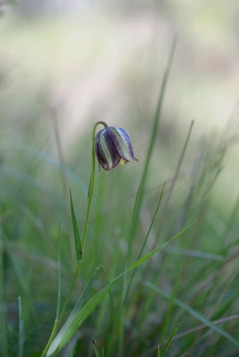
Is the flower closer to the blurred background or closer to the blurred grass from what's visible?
the blurred grass

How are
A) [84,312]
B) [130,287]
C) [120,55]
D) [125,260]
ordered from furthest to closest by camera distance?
[120,55], [130,287], [125,260], [84,312]

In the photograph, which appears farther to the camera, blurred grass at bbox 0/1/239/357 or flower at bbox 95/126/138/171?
blurred grass at bbox 0/1/239/357

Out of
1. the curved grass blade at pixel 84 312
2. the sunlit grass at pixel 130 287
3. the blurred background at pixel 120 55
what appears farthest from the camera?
the blurred background at pixel 120 55

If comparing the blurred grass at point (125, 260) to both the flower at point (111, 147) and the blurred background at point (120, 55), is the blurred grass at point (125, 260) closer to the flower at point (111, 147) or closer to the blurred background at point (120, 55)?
the flower at point (111, 147)

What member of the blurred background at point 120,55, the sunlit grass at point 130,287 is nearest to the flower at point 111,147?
the sunlit grass at point 130,287

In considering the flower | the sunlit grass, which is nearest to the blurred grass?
the sunlit grass

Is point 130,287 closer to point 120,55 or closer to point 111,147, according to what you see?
point 111,147

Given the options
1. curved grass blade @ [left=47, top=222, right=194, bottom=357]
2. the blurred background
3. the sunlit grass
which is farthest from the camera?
the blurred background

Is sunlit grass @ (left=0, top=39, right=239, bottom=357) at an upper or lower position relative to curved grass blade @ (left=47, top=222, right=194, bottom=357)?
lower

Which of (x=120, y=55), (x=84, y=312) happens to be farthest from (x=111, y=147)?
(x=120, y=55)
